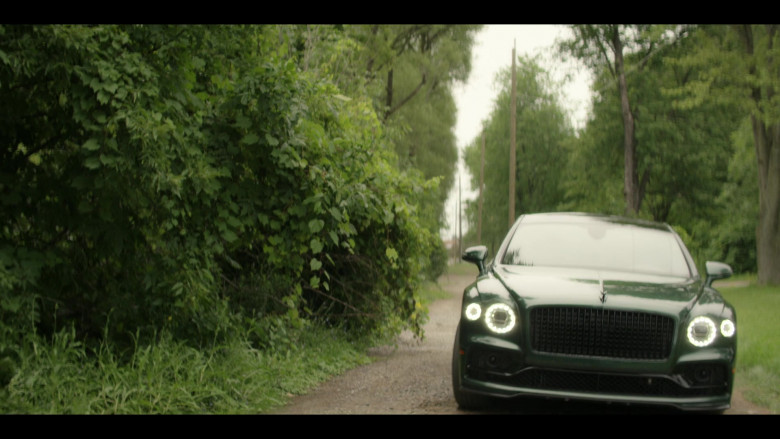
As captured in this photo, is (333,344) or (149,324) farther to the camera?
(333,344)

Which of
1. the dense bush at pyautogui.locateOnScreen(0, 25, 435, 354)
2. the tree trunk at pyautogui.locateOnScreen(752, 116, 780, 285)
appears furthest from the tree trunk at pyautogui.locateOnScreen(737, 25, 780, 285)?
the dense bush at pyautogui.locateOnScreen(0, 25, 435, 354)

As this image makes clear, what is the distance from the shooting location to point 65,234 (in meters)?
7.27

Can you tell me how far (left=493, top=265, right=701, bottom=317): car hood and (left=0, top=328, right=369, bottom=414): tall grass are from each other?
238cm

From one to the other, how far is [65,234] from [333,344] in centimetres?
390

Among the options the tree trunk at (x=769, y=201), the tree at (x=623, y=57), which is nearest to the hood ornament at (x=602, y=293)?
the tree trunk at (x=769, y=201)

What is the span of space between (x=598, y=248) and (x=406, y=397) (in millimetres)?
2225

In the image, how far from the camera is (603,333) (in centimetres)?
580

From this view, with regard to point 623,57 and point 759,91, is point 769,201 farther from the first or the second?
point 623,57

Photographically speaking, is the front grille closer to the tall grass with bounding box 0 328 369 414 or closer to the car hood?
the car hood

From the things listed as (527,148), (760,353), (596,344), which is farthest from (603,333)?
(527,148)

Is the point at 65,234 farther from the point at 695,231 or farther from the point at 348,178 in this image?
the point at 695,231

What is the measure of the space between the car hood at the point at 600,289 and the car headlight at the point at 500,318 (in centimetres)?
13
